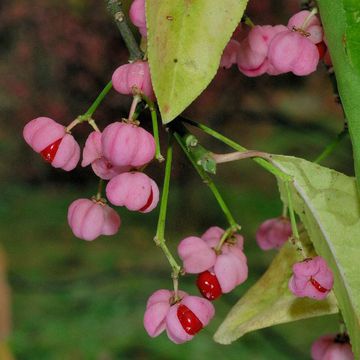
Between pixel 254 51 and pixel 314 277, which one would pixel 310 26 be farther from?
pixel 314 277

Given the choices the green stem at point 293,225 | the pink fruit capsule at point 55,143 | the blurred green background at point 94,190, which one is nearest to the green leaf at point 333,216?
the green stem at point 293,225

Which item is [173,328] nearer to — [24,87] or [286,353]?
[286,353]

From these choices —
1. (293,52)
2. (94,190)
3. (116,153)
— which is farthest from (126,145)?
(94,190)

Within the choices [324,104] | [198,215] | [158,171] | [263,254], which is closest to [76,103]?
[158,171]

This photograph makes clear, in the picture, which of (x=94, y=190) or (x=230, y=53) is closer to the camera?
(x=230, y=53)

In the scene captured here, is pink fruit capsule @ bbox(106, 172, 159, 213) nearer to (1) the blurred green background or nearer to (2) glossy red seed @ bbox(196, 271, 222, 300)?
(2) glossy red seed @ bbox(196, 271, 222, 300)

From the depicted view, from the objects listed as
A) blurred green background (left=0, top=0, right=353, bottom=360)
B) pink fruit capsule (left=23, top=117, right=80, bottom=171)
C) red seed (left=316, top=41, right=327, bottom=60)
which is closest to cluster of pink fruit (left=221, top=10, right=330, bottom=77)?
red seed (left=316, top=41, right=327, bottom=60)
